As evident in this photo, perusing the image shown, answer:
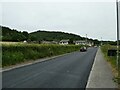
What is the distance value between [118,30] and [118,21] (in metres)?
0.99

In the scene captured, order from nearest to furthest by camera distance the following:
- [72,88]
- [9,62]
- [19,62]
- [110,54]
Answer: [72,88] < [9,62] < [19,62] < [110,54]

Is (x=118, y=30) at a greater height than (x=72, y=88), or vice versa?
(x=118, y=30)

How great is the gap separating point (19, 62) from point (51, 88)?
50.7 ft

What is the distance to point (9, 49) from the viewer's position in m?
A: 30.3

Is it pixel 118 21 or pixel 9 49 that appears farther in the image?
pixel 9 49

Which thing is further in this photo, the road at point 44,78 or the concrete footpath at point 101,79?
the concrete footpath at point 101,79

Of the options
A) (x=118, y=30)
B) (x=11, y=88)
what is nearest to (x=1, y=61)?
(x=118, y=30)

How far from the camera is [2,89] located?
10.9 m

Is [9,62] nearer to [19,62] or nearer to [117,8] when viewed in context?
[19,62]

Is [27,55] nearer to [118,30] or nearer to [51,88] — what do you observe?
[118,30]

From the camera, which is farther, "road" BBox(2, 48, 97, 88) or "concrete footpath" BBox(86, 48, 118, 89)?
"concrete footpath" BBox(86, 48, 118, 89)

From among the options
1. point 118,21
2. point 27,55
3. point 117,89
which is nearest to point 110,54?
point 27,55

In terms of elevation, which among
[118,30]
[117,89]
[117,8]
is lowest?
[117,89]

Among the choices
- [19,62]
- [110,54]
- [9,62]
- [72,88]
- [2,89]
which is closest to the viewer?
[2,89]
